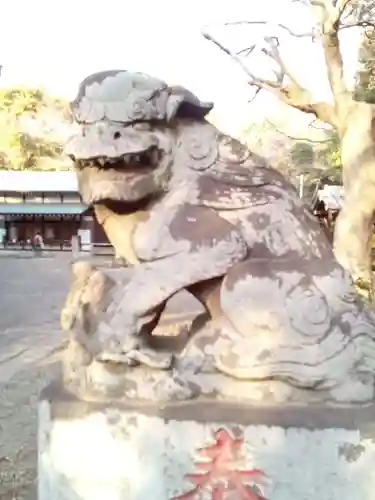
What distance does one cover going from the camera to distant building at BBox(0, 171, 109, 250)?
20125mm

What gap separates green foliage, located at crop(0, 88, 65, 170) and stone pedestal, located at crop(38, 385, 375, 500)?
26.4 metres

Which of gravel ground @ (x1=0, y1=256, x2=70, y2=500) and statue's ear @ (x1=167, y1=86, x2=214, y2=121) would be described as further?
gravel ground @ (x1=0, y1=256, x2=70, y2=500)

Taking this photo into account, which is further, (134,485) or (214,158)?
(214,158)

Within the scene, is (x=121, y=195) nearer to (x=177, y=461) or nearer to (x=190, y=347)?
(x=190, y=347)

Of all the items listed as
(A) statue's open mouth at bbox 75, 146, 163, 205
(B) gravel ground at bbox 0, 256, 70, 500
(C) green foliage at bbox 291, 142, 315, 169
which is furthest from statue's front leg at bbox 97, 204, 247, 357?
(C) green foliage at bbox 291, 142, 315, 169

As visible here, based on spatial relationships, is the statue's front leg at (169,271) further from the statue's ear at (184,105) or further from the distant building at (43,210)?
the distant building at (43,210)

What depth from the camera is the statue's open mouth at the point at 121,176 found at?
6.26 feet

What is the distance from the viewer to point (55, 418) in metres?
1.90

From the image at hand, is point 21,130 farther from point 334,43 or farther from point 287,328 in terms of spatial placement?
point 287,328

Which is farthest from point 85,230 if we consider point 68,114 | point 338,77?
point 68,114

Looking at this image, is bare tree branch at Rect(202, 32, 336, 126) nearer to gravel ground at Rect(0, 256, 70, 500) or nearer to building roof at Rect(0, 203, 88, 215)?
gravel ground at Rect(0, 256, 70, 500)

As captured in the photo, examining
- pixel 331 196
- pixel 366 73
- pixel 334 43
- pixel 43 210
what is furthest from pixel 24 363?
pixel 43 210

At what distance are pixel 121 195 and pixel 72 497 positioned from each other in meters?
0.85

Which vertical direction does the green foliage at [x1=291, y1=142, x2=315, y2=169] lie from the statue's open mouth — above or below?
above
